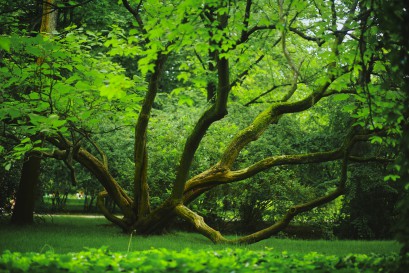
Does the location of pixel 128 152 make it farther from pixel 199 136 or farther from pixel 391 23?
pixel 391 23

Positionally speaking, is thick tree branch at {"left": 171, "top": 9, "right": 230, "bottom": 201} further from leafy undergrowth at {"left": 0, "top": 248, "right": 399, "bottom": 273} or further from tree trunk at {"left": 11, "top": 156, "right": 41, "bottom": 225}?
tree trunk at {"left": 11, "top": 156, "right": 41, "bottom": 225}

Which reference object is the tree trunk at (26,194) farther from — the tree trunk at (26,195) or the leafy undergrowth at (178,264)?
the leafy undergrowth at (178,264)

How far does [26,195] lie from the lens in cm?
1472

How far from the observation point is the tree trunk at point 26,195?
14.7m

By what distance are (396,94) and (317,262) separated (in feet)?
11.1

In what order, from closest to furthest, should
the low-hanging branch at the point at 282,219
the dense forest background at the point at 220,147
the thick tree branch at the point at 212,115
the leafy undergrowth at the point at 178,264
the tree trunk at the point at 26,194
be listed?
the leafy undergrowth at the point at 178,264 < the thick tree branch at the point at 212,115 < the low-hanging branch at the point at 282,219 < the dense forest background at the point at 220,147 < the tree trunk at the point at 26,194

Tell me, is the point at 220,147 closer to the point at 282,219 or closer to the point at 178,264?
the point at 282,219

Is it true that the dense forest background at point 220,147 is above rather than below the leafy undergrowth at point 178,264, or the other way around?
above

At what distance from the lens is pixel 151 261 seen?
4.15 m

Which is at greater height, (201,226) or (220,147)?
(220,147)

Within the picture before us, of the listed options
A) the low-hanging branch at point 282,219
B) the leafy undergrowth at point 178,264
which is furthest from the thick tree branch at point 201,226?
the leafy undergrowth at point 178,264

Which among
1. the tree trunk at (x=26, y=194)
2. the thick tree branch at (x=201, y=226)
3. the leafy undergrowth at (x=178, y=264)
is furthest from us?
the tree trunk at (x=26, y=194)

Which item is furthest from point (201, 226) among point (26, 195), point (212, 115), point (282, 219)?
point (26, 195)

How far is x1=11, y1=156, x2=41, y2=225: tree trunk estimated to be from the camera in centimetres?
1465
